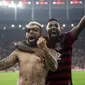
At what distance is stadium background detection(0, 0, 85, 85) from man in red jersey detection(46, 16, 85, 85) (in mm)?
31260

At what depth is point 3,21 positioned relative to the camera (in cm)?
3684

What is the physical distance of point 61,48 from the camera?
394 centimetres

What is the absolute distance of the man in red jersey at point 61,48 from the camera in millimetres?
3798

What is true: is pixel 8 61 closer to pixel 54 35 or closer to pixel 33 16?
pixel 54 35

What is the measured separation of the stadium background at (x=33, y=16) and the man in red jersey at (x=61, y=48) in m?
31.3

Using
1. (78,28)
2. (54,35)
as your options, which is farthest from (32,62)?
(78,28)

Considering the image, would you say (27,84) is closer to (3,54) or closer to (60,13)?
(3,54)

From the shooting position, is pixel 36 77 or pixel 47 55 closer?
pixel 47 55

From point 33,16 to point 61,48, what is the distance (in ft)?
113

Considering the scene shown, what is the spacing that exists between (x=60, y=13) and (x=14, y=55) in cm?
3602

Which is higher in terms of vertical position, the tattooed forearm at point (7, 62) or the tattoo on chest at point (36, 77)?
the tattooed forearm at point (7, 62)

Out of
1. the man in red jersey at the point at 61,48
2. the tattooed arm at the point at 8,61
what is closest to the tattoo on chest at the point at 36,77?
the tattooed arm at the point at 8,61

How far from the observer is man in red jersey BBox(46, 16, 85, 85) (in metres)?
3.80

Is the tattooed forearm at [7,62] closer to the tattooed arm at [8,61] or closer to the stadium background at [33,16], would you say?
the tattooed arm at [8,61]
